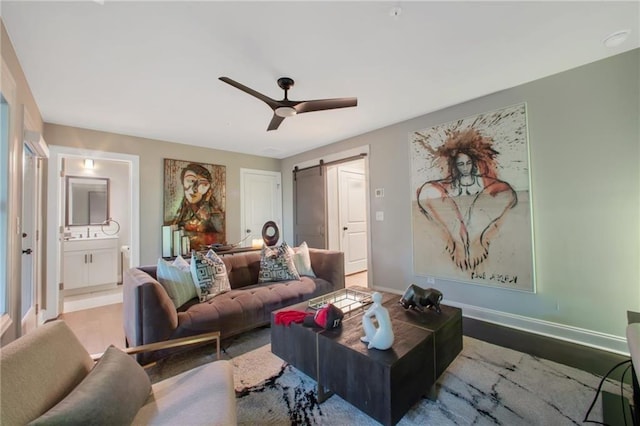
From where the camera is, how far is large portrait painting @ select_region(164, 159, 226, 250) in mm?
4305

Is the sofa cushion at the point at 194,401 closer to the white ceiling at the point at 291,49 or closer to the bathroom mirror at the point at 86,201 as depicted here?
the white ceiling at the point at 291,49

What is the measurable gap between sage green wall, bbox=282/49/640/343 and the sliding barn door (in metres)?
2.68

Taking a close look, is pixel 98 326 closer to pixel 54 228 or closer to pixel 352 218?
pixel 54 228

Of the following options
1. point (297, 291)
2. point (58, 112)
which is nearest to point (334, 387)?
point (297, 291)

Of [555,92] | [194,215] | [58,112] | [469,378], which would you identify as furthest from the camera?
[194,215]

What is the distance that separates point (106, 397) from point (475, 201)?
3341 mm

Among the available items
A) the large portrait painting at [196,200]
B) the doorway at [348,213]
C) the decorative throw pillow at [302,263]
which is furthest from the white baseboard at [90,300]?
the doorway at [348,213]

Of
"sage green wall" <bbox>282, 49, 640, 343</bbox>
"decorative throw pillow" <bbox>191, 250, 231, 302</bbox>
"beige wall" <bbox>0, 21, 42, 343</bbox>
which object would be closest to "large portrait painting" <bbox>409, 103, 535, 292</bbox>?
"sage green wall" <bbox>282, 49, 640, 343</bbox>

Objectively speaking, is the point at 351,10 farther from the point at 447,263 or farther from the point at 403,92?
the point at 447,263

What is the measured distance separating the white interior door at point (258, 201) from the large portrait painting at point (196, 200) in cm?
45

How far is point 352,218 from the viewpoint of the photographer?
5523 mm

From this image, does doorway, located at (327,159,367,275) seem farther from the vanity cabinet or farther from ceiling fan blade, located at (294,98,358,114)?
the vanity cabinet

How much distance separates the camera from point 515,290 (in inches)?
107

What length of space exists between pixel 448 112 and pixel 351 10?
208 cm
